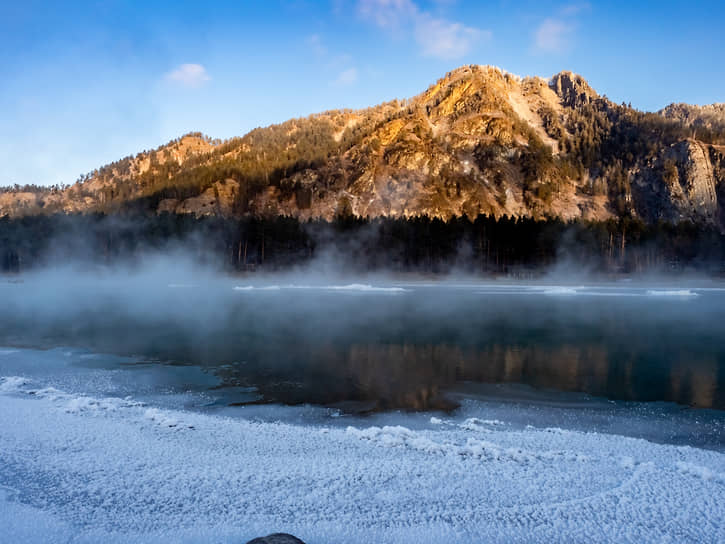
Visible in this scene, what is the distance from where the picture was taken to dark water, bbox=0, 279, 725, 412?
9438 mm

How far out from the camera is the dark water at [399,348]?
9.44 m

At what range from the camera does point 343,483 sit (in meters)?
4.75

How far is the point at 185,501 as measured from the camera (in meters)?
4.33

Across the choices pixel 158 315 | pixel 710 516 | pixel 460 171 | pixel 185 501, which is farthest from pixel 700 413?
pixel 460 171

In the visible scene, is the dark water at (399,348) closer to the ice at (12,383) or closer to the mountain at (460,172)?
the ice at (12,383)

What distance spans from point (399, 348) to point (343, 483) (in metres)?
9.48

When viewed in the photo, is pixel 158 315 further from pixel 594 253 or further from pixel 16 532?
pixel 594 253

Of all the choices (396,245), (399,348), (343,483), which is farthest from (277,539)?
(396,245)

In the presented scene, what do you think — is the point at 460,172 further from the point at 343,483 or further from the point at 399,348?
the point at 343,483

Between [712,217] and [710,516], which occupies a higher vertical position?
[712,217]

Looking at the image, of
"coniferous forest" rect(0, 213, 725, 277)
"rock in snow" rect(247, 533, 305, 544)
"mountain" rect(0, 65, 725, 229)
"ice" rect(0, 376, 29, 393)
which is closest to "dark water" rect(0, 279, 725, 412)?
"ice" rect(0, 376, 29, 393)

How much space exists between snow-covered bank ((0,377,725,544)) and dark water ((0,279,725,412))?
2.19 metres

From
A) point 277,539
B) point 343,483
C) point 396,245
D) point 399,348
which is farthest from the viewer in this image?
point 396,245

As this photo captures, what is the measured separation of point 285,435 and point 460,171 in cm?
12394
